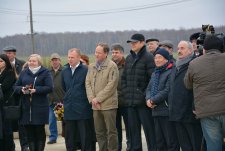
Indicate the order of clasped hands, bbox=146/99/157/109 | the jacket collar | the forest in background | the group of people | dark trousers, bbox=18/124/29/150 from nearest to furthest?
the group of people
clasped hands, bbox=146/99/157/109
the jacket collar
dark trousers, bbox=18/124/29/150
the forest in background

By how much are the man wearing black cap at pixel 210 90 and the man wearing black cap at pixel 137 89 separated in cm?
163

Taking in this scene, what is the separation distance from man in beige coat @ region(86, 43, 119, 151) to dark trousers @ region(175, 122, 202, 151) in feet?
4.60

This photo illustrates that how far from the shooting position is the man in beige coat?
8.08m

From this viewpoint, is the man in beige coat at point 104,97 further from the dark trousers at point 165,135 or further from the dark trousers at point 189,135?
the dark trousers at point 189,135

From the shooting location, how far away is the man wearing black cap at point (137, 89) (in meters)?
8.03

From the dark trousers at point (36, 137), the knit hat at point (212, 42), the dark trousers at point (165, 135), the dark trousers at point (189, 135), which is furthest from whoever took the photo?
the dark trousers at point (36, 137)

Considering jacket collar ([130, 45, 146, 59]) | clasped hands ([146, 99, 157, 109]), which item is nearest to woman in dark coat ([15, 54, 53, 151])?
jacket collar ([130, 45, 146, 59])

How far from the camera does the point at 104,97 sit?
8039 mm

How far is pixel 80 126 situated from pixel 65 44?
851 inches

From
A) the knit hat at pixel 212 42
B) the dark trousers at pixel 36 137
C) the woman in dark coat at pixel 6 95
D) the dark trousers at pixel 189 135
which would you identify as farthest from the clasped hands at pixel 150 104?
the woman in dark coat at pixel 6 95

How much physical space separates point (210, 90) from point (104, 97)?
224 centimetres

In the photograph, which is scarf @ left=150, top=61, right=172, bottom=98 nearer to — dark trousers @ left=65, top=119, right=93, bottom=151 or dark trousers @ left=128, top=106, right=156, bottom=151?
dark trousers @ left=128, top=106, right=156, bottom=151

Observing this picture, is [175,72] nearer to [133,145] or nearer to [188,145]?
[188,145]

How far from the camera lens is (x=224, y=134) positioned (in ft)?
20.8
